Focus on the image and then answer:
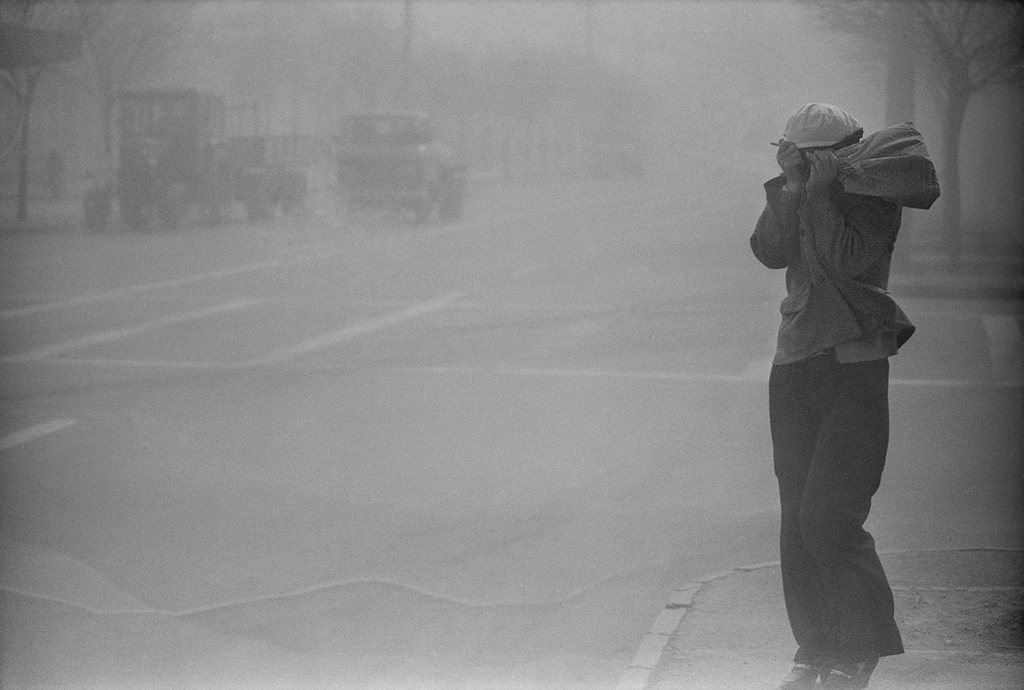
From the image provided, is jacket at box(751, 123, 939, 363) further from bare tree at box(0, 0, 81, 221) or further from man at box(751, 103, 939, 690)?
bare tree at box(0, 0, 81, 221)

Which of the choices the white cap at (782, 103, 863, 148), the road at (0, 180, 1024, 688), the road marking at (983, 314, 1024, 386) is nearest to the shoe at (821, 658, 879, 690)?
the road at (0, 180, 1024, 688)

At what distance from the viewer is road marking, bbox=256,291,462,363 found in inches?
452

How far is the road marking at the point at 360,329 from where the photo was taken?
452 inches

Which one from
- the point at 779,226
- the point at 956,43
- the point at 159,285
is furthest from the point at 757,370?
the point at 159,285

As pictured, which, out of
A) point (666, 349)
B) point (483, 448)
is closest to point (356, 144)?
point (666, 349)

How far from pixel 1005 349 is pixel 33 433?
7628mm

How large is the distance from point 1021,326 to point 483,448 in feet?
23.2

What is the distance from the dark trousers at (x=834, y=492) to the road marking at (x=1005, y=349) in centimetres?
648

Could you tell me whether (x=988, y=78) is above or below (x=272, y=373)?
above

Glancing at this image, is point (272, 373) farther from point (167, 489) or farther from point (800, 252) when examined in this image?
point (800, 252)

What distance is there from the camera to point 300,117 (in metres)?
22.3

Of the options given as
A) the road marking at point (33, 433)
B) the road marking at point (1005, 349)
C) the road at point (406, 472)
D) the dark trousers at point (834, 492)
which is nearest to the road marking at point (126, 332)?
the road at point (406, 472)

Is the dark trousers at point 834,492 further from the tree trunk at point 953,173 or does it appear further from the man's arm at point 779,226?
the tree trunk at point 953,173

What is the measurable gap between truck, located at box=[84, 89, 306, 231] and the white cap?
19649 mm
